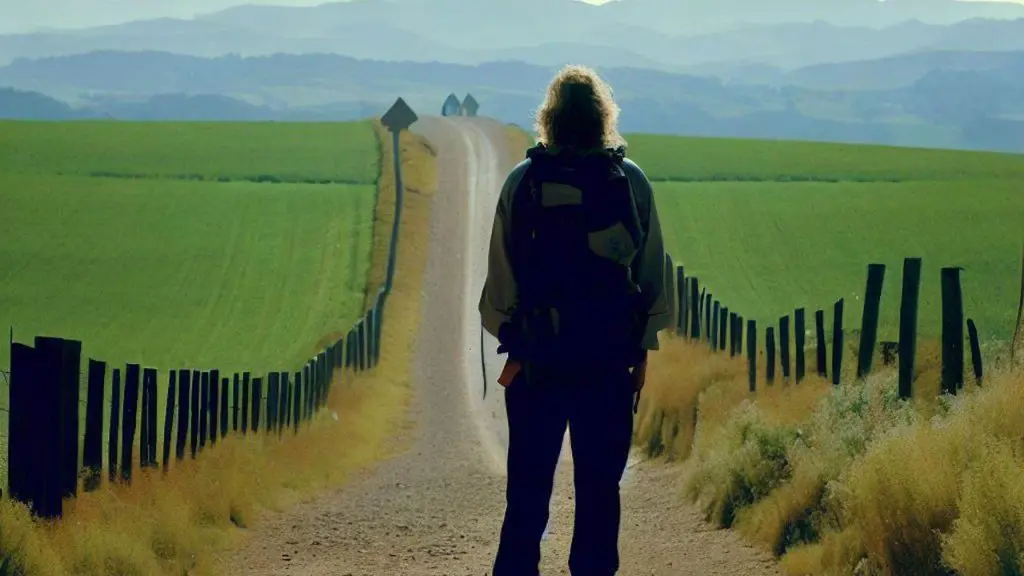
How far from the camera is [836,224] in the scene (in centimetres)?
4728

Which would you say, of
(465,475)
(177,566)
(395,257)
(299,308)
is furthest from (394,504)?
(395,257)

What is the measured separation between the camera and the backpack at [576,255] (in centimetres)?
548

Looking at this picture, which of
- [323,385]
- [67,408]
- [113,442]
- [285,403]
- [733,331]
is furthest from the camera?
[323,385]

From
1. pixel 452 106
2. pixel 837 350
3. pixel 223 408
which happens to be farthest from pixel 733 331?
pixel 452 106

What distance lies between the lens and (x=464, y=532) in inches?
390

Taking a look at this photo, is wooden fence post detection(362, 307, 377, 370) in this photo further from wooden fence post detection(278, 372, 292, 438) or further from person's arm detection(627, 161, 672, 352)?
person's arm detection(627, 161, 672, 352)

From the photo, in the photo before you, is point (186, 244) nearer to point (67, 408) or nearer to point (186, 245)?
point (186, 245)

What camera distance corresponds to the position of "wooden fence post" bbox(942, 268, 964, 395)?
29.7 feet

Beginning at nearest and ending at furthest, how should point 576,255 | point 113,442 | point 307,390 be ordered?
point 576,255
point 113,442
point 307,390

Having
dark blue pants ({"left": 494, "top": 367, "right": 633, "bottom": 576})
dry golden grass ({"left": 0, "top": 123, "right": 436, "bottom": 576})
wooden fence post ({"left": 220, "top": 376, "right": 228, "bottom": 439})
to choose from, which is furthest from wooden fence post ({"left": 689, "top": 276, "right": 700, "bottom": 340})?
dark blue pants ({"left": 494, "top": 367, "right": 633, "bottom": 576})

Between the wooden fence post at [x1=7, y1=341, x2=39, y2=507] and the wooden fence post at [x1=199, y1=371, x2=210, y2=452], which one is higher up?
the wooden fence post at [x1=7, y1=341, x2=39, y2=507]

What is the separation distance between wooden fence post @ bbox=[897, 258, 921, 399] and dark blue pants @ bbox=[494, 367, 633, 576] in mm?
3899

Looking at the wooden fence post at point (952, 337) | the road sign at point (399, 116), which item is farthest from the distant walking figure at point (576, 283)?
the road sign at point (399, 116)

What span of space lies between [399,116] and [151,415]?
1094 inches
